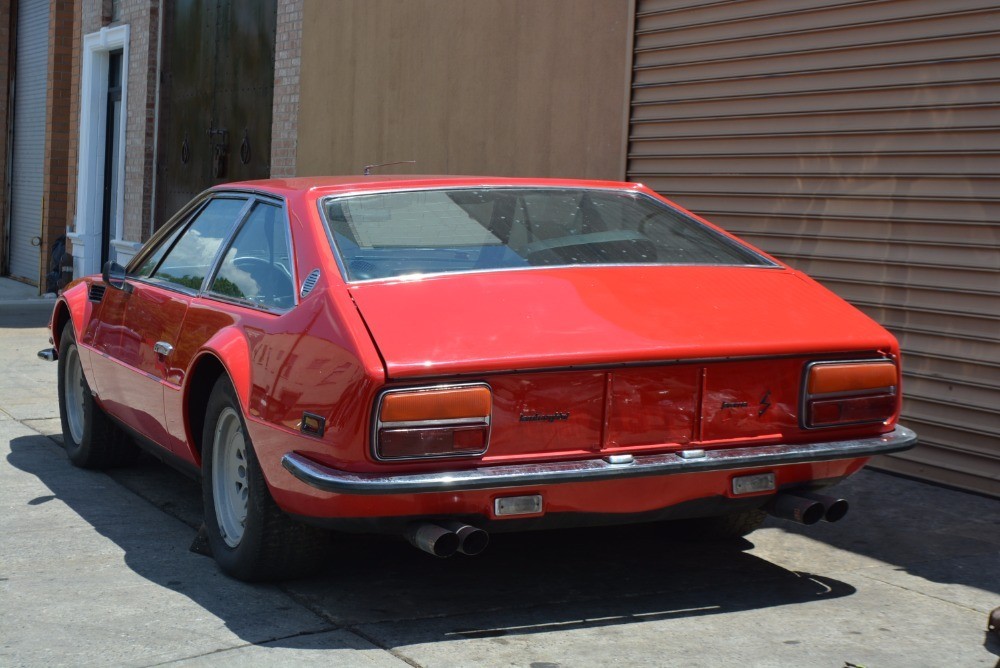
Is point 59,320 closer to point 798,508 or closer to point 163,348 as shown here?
point 163,348

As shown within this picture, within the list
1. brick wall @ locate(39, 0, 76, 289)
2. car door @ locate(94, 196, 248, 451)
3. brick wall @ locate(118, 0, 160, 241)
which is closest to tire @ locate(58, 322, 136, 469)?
car door @ locate(94, 196, 248, 451)

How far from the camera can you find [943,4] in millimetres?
6418

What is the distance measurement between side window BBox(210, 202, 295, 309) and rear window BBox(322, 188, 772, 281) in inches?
8.6

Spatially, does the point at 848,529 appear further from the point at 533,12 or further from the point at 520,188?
the point at 533,12

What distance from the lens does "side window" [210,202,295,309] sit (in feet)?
14.7

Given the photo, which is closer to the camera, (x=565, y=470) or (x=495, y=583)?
(x=565, y=470)

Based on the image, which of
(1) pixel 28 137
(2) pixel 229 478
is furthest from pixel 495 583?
(1) pixel 28 137

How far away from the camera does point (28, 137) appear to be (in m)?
20.6

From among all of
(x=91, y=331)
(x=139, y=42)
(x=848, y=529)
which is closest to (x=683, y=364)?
(x=848, y=529)

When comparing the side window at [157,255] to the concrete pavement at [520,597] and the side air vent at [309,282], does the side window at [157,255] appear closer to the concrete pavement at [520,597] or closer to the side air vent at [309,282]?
the concrete pavement at [520,597]

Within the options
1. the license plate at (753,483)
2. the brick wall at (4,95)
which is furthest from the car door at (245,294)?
the brick wall at (4,95)

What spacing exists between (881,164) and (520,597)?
11.7ft

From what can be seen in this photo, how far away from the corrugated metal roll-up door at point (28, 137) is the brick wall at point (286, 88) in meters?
7.59

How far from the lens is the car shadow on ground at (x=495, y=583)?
4.15 m
